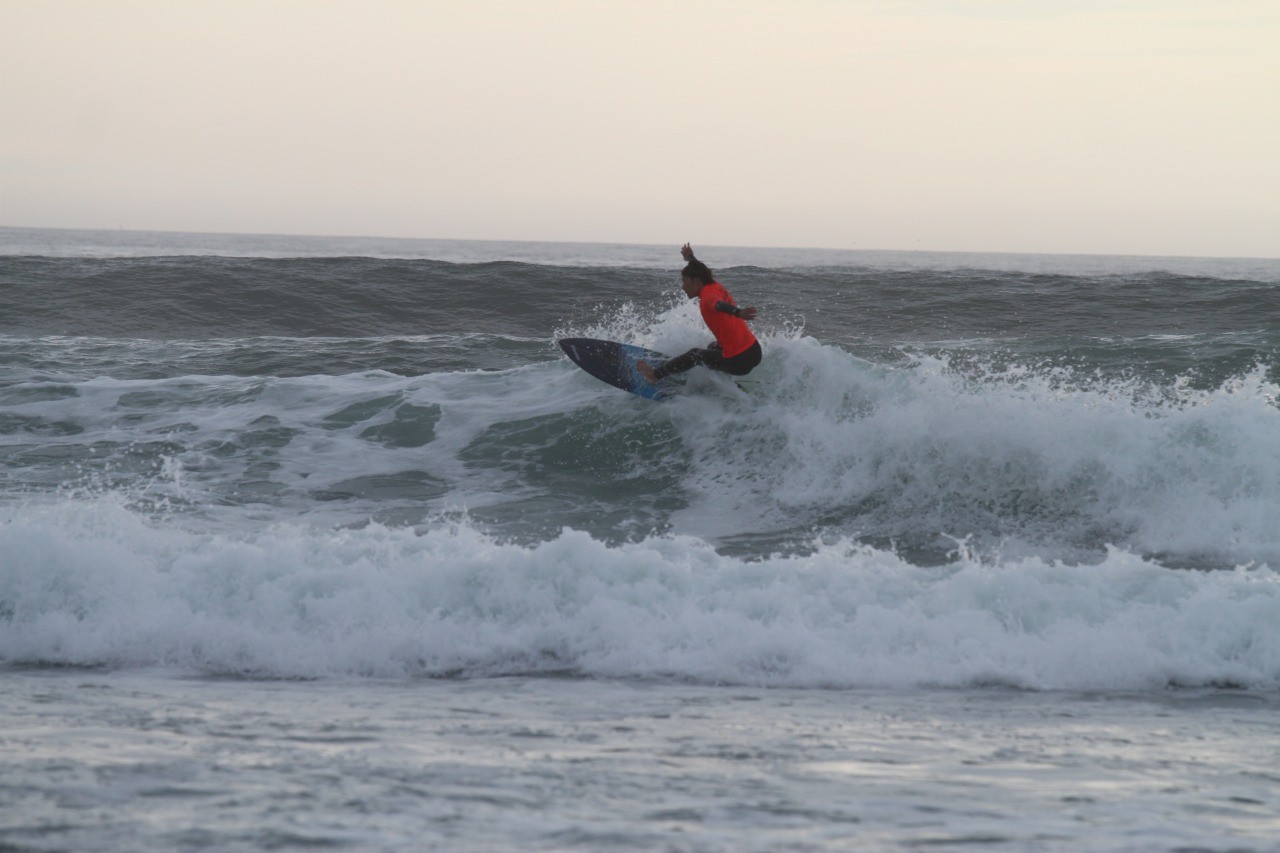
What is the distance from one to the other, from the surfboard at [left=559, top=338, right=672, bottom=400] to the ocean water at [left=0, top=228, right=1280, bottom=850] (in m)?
0.22

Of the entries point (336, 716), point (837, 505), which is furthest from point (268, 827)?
point (837, 505)

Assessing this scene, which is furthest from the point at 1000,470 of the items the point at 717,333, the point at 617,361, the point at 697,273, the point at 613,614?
the point at 613,614

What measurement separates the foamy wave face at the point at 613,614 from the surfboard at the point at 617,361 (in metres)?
4.81

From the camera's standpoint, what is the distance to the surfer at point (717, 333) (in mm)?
9617

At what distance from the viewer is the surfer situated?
31.6 ft

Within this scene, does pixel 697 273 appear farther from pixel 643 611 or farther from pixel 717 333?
pixel 643 611

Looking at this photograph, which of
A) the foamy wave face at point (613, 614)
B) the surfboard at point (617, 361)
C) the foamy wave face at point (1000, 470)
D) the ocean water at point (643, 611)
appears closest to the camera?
the ocean water at point (643, 611)

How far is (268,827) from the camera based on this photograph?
2953 millimetres

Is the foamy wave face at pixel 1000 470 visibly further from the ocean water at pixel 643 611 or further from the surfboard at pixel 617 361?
the surfboard at pixel 617 361

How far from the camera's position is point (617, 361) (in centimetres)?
1120

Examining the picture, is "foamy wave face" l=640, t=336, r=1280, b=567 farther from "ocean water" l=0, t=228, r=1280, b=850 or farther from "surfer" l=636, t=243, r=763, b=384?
"surfer" l=636, t=243, r=763, b=384

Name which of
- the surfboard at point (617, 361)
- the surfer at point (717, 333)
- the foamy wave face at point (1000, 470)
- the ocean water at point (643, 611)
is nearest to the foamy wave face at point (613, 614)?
the ocean water at point (643, 611)

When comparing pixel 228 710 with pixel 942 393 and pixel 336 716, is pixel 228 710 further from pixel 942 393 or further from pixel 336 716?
pixel 942 393

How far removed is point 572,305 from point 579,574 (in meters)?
15.9
